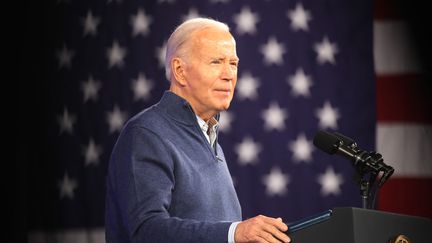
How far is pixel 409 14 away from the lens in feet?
11.3

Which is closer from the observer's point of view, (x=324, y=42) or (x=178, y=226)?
(x=178, y=226)

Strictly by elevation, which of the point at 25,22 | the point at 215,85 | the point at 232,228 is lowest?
the point at 232,228

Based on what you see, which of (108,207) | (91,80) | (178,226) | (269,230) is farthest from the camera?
(91,80)

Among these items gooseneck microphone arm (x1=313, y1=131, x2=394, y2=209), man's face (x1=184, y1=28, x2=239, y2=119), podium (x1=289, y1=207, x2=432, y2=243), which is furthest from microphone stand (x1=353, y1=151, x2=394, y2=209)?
man's face (x1=184, y1=28, x2=239, y2=119)

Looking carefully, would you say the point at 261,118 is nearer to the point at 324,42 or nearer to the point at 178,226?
the point at 324,42

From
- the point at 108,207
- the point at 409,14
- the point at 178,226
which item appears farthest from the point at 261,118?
the point at 178,226

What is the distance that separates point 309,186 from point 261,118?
423 mm

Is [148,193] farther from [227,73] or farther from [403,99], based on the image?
[403,99]

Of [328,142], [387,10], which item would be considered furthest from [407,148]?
[328,142]

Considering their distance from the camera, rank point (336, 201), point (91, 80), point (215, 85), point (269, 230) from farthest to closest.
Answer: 1. point (91, 80)
2. point (336, 201)
3. point (215, 85)
4. point (269, 230)

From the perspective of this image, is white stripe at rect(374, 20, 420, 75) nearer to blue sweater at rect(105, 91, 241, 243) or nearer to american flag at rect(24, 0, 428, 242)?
american flag at rect(24, 0, 428, 242)

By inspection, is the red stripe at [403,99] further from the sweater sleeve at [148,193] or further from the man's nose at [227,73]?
the sweater sleeve at [148,193]

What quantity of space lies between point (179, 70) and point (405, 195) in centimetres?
166

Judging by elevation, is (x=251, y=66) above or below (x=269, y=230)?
above
